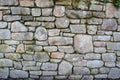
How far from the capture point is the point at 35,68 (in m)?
4.14

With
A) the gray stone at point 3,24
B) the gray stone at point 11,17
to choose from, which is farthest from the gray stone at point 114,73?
the gray stone at point 3,24

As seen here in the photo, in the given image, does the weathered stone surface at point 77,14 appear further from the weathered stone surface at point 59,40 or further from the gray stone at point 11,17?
the gray stone at point 11,17

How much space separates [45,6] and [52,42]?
0.57 metres

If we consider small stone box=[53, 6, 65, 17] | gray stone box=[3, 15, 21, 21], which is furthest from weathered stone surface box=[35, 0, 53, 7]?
gray stone box=[3, 15, 21, 21]

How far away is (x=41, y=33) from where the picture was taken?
402 cm

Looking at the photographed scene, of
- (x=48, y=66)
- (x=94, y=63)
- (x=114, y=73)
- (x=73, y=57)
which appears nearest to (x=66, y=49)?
(x=73, y=57)

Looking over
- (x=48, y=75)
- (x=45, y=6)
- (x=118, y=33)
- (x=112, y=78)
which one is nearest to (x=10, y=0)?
(x=45, y=6)

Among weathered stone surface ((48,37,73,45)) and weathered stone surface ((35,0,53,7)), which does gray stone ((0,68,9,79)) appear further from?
weathered stone surface ((35,0,53,7))

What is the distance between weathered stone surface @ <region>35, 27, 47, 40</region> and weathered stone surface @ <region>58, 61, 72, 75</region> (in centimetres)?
51

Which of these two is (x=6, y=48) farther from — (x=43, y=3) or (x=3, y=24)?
(x=43, y=3)

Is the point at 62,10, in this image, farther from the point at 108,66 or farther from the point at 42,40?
the point at 108,66

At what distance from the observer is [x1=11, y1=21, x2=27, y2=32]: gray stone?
Answer: 400cm

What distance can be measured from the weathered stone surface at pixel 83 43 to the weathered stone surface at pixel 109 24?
0.28m

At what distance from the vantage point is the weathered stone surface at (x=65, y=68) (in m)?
4.14
